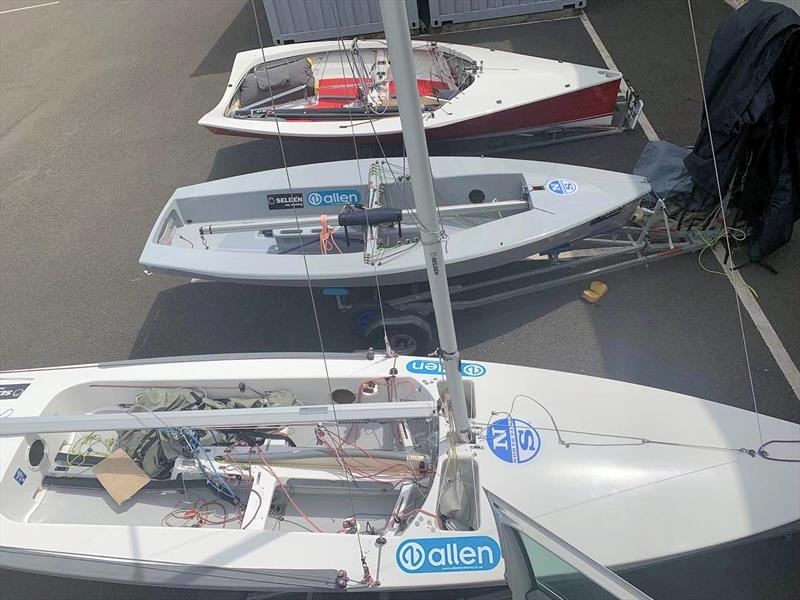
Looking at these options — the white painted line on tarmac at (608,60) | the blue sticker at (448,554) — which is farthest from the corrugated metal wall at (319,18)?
the blue sticker at (448,554)

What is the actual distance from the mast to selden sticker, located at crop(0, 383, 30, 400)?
112 inches

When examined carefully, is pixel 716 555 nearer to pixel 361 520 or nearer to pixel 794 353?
pixel 794 353

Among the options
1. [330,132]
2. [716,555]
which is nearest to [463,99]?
[330,132]

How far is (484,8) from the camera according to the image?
826 centimetres

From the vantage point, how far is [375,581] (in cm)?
262

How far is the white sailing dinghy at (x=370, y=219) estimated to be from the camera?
4.16 meters

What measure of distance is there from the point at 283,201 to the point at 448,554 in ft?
11.1

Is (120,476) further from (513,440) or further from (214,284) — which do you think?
(214,284)

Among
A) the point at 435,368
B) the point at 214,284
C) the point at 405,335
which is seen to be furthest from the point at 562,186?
the point at 214,284

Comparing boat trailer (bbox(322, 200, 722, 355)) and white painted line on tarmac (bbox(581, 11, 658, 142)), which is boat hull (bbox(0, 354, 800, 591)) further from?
white painted line on tarmac (bbox(581, 11, 658, 142))

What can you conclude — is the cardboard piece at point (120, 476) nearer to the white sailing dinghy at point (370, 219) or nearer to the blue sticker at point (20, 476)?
the blue sticker at point (20, 476)

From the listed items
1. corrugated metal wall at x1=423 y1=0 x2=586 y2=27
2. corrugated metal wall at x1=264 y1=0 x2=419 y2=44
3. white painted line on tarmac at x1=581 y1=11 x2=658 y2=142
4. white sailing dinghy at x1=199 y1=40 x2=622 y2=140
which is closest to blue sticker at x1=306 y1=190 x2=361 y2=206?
white sailing dinghy at x1=199 y1=40 x2=622 y2=140

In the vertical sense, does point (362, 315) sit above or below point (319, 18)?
below

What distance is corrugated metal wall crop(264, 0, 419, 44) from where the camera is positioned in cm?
810
